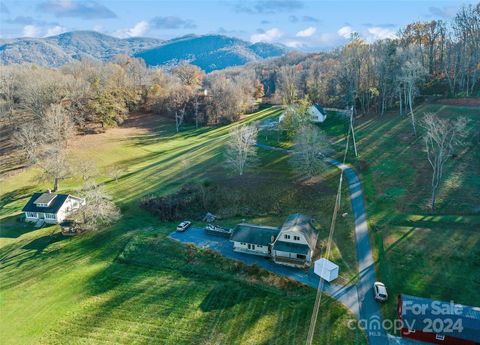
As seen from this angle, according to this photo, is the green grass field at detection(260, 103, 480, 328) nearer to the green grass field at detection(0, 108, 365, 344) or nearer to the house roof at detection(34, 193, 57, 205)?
the green grass field at detection(0, 108, 365, 344)

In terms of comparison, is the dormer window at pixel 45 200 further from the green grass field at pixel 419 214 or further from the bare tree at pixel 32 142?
the green grass field at pixel 419 214

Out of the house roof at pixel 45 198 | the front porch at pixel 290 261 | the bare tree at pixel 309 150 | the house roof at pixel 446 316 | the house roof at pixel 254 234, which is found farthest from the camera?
the bare tree at pixel 309 150

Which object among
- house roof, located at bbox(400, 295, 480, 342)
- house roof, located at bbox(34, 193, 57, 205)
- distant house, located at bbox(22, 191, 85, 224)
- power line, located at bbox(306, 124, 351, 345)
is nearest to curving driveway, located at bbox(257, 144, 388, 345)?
power line, located at bbox(306, 124, 351, 345)

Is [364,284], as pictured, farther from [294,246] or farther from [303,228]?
[303,228]

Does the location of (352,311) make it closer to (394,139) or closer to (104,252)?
(104,252)

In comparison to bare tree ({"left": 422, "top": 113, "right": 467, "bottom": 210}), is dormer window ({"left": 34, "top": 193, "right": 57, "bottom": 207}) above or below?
below

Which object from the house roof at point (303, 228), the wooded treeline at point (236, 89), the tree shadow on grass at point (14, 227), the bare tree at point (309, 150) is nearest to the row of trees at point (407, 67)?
the wooded treeline at point (236, 89)
